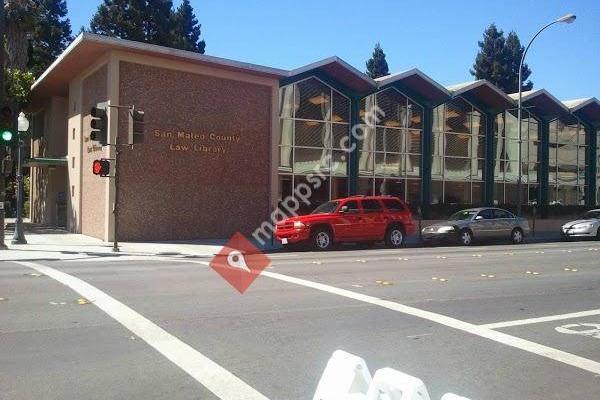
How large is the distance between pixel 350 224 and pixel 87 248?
27.1 ft

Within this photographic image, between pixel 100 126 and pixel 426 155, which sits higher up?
pixel 426 155

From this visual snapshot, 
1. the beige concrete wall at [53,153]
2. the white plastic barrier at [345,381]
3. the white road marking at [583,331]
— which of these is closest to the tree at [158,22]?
the beige concrete wall at [53,153]

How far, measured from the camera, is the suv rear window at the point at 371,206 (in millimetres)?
20703

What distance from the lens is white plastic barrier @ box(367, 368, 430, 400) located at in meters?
3.19


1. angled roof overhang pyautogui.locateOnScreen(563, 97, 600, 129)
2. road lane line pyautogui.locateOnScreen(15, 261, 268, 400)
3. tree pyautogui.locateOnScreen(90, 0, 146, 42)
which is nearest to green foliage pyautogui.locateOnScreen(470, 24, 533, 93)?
angled roof overhang pyautogui.locateOnScreen(563, 97, 600, 129)

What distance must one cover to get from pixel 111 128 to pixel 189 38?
117ft

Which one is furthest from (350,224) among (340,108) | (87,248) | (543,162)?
(543,162)

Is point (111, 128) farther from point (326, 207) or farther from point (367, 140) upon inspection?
point (367, 140)

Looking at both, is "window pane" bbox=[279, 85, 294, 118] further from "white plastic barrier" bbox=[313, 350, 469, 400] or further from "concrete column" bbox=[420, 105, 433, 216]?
"white plastic barrier" bbox=[313, 350, 469, 400]

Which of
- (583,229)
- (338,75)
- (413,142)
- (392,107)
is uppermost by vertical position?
(338,75)

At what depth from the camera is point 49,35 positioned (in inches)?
2069

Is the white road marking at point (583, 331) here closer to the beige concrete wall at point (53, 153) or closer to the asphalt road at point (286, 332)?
the asphalt road at point (286, 332)

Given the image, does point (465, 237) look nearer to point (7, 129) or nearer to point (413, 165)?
point (413, 165)

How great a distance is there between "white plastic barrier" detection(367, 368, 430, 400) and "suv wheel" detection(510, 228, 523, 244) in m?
21.7
